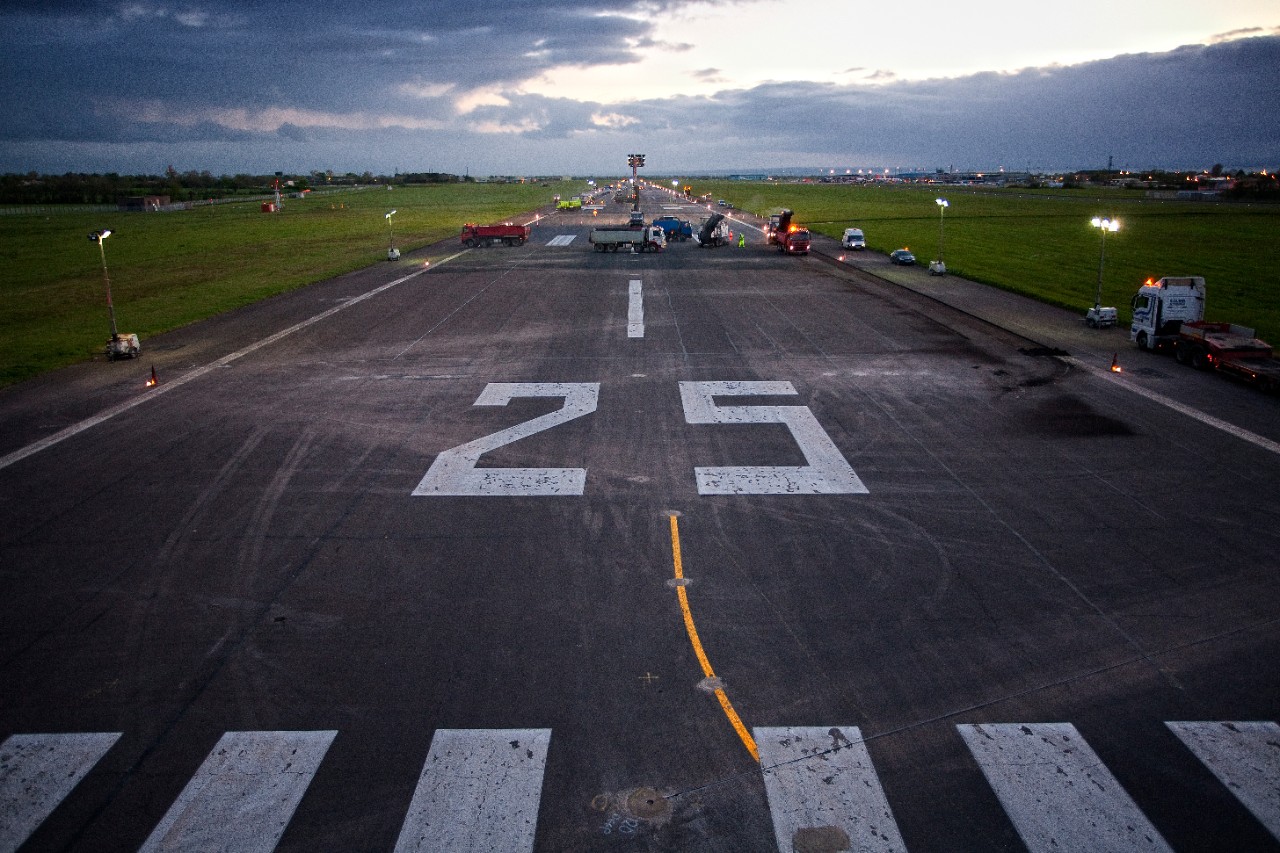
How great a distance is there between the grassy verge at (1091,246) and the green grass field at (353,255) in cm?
18

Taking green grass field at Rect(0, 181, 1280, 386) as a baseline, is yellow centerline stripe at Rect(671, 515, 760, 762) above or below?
below

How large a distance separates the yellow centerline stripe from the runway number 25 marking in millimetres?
2931

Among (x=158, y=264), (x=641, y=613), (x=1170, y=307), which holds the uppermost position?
(x=158, y=264)

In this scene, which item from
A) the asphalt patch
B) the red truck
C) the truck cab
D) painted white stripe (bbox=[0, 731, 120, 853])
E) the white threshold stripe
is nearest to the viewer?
painted white stripe (bbox=[0, 731, 120, 853])

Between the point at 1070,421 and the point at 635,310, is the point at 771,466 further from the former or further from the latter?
the point at 635,310

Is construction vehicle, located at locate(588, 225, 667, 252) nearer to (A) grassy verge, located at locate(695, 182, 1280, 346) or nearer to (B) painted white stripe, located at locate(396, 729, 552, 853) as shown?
(A) grassy verge, located at locate(695, 182, 1280, 346)

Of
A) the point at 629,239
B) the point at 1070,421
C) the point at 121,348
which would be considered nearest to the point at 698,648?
the point at 1070,421

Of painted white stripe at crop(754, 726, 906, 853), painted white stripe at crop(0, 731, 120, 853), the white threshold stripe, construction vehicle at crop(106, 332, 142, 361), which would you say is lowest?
painted white stripe at crop(754, 726, 906, 853)

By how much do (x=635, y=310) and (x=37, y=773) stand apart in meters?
35.5

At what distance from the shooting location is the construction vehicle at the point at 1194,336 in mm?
27594

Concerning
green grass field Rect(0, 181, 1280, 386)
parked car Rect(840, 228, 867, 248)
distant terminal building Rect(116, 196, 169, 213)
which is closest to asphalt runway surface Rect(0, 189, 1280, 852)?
green grass field Rect(0, 181, 1280, 386)

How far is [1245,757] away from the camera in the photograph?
32.9ft

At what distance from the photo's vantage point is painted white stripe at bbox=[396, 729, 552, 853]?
8.91 m

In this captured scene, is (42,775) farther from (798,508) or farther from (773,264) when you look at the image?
(773,264)
